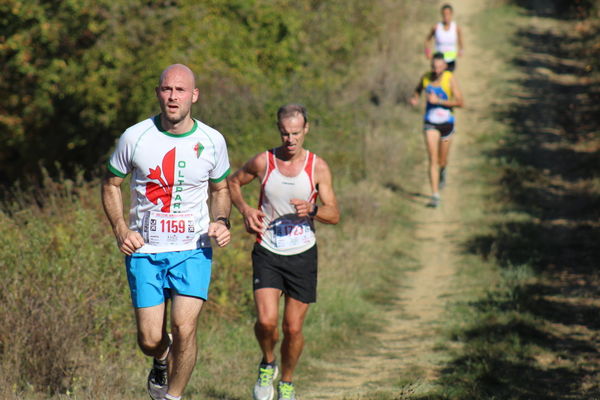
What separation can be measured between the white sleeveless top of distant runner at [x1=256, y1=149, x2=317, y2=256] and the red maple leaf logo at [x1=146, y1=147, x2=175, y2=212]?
1.28m

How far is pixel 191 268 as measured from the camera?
532 cm

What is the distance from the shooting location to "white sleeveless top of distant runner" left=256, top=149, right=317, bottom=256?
250 inches

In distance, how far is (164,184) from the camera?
17.1 feet

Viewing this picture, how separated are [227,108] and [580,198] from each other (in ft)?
20.2

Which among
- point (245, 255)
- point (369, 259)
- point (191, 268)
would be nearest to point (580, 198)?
point (369, 259)

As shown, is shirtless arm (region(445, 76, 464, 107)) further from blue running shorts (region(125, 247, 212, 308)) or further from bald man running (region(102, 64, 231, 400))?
blue running shorts (region(125, 247, 212, 308))

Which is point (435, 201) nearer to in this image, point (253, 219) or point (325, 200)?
point (325, 200)

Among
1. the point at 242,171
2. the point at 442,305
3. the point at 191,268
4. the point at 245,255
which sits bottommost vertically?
the point at 442,305

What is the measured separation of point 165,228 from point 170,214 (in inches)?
3.7

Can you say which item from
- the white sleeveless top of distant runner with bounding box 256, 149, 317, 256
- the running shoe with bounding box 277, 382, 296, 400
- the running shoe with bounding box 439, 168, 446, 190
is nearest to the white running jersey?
the white sleeveless top of distant runner with bounding box 256, 149, 317, 256

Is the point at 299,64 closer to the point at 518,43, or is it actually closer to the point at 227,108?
the point at 227,108

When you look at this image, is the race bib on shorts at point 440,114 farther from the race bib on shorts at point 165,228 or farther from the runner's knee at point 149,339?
the runner's knee at point 149,339

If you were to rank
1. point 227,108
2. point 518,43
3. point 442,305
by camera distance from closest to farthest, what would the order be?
point 442,305 → point 227,108 → point 518,43

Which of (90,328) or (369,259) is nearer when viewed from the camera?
A: (90,328)
